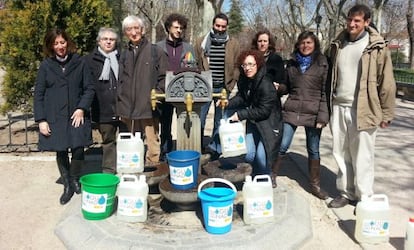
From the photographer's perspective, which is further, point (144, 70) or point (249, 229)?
point (144, 70)

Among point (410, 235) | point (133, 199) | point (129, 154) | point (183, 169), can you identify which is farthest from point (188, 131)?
point (410, 235)

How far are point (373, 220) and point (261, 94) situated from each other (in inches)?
65.0

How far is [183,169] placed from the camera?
12.3 feet

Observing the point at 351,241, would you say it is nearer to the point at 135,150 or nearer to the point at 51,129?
the point at 135,150

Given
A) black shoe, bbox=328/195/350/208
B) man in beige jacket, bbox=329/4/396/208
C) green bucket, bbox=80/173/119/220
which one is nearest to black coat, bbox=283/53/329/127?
man in beige jacket, bbox=329/4/396/208

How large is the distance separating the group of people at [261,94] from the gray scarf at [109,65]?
1cm

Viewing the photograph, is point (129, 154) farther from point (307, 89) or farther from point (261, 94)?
point (307, 89)

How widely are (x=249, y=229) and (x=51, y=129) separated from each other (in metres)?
2.35

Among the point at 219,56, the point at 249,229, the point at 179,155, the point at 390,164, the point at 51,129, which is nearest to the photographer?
the point at 249,229

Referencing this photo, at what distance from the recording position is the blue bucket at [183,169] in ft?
12.3

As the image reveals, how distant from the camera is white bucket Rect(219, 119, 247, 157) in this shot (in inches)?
157

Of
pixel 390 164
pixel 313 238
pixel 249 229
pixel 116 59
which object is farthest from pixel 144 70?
pixel 390 164

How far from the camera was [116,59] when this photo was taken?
449 cm

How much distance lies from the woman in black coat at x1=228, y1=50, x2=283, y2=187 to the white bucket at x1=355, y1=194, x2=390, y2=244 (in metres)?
1.20
